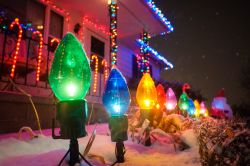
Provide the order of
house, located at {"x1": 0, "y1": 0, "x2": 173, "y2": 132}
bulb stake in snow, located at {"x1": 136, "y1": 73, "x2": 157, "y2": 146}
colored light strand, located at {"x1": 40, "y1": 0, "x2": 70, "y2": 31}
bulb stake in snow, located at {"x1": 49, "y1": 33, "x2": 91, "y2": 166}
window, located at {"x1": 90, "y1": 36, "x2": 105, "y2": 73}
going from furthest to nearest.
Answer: window, located at {"x1": 90, "y1": 36, "x2": 105, "y2": 73}, colored light strand, located at {"x1": 40, "y1": 0, "x2": 70, "y2": 31}, house, located at {"x1": 0, "y1": 0, "x2": 173, "y2": 132}, bulb stake in snow, located at {"x1": 136, "y1": 73, "x2": 157, "y2": 146}, bulb stake in snow, located at {"x1": 49, "y1": 33, "x2": 91, "y2": 166}

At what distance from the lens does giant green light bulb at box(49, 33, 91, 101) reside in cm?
200

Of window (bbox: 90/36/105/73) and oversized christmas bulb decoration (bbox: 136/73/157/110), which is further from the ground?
window (bbox: 90/36/105/73)

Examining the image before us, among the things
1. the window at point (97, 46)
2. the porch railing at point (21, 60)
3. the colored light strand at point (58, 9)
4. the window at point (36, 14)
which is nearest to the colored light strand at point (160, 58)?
the window at point (97, 46)

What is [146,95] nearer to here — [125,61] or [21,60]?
[21,60]

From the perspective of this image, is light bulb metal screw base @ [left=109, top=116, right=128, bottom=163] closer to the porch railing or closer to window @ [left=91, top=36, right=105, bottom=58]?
the porch railing

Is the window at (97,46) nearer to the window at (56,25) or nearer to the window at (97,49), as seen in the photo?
the window at (97,49)

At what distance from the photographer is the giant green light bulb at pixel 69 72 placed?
1996 mm

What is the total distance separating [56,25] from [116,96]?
7239mm

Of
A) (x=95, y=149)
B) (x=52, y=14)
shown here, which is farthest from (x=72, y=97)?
(x=52, y=14)

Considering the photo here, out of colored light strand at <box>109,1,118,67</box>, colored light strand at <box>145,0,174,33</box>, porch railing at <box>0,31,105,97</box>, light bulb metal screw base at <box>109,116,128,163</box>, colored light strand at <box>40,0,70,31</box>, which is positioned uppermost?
colored light strand at <box>145,0,174,33</box>

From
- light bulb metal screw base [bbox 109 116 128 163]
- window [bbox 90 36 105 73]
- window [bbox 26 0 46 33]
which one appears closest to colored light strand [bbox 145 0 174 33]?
window [bbox 90 36 105 73]

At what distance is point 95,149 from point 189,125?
2.09 meters

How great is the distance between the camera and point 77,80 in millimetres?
2016

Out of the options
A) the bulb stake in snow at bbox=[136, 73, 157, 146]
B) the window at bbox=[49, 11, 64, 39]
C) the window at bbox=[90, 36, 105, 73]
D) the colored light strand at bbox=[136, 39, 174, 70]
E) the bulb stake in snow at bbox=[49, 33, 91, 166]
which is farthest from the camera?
the colored light strand at bbox=[136, 39, 174, 70]
